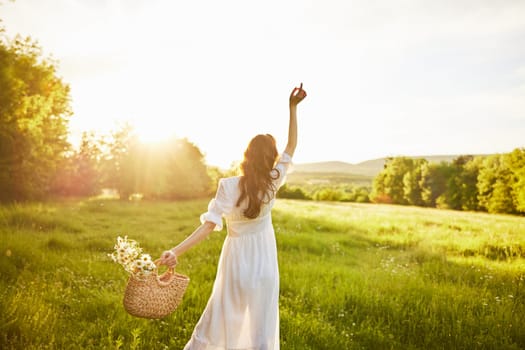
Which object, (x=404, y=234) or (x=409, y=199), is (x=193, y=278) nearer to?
(x=404, y=234)

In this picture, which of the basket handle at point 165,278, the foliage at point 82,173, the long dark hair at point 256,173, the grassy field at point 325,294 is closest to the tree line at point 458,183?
the grassy field at point 325,294

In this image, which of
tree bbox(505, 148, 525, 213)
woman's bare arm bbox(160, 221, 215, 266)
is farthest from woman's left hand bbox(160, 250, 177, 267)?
tree bbox(505, 148, 525, 213)

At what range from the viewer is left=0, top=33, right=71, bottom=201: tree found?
60.5 feet

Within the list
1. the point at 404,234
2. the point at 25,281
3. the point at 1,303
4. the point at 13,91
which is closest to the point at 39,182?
the point at 13,91

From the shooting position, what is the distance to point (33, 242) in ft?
30.9

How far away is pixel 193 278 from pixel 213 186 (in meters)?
34.0

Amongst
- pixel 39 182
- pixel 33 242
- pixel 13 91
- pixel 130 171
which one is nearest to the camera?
pixel 33 242

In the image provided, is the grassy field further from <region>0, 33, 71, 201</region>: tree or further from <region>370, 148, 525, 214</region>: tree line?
<region>0, 33, 71, 201</region>: tree

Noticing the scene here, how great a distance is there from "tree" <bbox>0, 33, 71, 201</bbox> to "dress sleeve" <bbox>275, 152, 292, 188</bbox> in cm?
1883

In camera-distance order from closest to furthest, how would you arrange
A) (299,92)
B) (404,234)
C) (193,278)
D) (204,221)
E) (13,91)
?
1. (204,221)
2. (299,92)
3. (193,278)
4. (404,234)
5. (13,91)

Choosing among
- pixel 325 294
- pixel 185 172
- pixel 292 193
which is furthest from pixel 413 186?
pixel 325 294

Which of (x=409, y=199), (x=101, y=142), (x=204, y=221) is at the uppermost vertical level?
(x=101, y=142)

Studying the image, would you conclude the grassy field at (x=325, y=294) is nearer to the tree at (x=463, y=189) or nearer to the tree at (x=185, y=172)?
the tree at (x=463, y=189)

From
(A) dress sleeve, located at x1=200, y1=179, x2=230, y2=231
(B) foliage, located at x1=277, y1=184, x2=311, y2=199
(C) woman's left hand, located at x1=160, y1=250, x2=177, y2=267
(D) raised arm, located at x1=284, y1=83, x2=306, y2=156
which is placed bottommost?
(B) foliage, located at x1=277, y1=184, x2=311, y2=199
